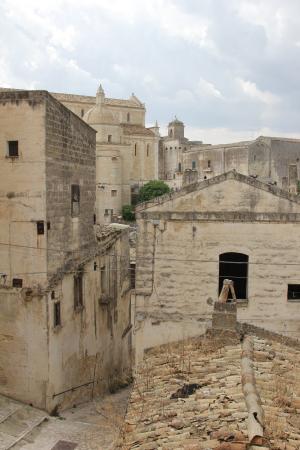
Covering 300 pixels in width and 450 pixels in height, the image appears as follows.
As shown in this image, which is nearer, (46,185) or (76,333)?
(46,185)

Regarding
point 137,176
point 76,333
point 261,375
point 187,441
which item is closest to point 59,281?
point 76,333

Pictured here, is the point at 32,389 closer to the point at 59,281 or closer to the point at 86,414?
the point at 86,414

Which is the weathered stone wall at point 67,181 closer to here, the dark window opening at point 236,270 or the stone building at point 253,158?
the dark window opening at point 236,270

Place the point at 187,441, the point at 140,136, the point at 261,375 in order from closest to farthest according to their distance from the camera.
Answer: the point at 187,441, the point at 261,375, the point at 140,136

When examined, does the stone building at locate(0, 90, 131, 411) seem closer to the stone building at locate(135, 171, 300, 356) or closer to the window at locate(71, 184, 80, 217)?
the window at locate(71, 184, 80, 217)

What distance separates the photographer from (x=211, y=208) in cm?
1620

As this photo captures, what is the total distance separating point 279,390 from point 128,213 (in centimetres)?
5741

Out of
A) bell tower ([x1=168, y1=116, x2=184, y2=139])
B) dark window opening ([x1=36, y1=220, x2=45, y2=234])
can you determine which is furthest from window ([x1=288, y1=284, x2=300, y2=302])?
bell tower ([x1=168, y1=116, x2=184, y2=139])

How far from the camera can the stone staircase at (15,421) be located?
13547 mm

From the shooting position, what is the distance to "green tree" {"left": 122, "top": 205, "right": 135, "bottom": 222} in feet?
212

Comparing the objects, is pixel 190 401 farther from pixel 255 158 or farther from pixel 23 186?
pixel 255 158

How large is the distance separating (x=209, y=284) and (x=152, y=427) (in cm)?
828

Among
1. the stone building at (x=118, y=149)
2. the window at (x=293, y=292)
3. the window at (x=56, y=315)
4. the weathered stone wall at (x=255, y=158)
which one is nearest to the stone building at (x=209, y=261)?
the window at (x=293, y=292)

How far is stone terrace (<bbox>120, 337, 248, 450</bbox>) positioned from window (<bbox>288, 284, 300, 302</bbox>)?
5.51 metres
